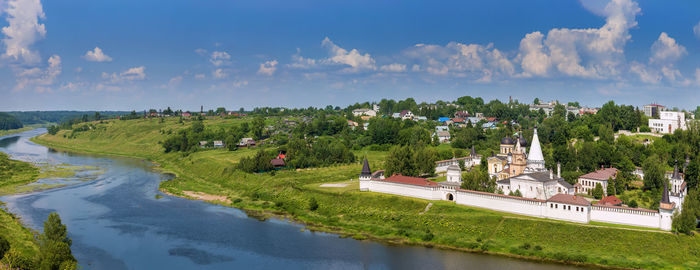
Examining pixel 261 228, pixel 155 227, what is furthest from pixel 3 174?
pixel 261 228

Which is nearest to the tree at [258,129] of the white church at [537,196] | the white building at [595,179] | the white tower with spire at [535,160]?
the white church at [537,196]

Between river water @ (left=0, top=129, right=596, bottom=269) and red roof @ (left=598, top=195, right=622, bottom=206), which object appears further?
red roof @ (left=598, top=195, right=622, bottom=206)

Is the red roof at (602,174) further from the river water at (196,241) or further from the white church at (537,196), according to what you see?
the river water at (196,241)

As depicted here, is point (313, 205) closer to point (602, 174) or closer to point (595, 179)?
point (595, 179)

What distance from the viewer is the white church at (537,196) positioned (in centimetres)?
3766

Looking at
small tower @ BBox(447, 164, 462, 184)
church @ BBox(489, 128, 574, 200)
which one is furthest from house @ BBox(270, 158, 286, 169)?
church @ BBox(489, 128, 574, 200)

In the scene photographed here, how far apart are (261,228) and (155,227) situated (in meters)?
9.43

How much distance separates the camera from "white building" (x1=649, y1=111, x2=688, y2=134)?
73812 millimetres

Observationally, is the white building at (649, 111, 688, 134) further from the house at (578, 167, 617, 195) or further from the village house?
the village house

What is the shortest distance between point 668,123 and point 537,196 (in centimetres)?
4221

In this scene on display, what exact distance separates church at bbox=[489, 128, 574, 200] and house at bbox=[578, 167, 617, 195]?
8.16ft

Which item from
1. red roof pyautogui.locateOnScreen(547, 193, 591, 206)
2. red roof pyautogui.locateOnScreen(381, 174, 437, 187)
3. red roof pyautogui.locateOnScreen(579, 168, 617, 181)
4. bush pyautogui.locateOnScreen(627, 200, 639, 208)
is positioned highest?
red roof pyautogui.locateOnScreen(579, 168, 617, 181)

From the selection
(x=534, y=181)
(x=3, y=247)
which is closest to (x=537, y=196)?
(x=534, y=181)

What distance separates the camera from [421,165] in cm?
5941
